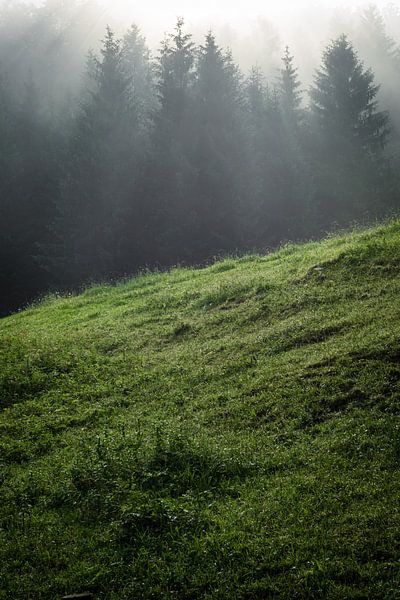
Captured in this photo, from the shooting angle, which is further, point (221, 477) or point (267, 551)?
point (221, 477)

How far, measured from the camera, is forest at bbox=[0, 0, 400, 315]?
3262 centimetres

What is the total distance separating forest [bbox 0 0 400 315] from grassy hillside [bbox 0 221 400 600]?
1548 centimetres

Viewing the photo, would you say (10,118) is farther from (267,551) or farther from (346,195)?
(267,551)

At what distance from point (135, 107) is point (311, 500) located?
3639 centimetres

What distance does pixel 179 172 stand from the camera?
33.5 m

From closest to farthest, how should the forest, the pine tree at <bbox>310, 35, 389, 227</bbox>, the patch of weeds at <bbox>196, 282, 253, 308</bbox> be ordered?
the patch of weeds at <bbox>196, 282, 253, 308</bbox> → the forest → the pine tree at <bbox>310, 35, 389, 227</bbox>

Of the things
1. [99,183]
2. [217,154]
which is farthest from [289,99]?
[99,183]

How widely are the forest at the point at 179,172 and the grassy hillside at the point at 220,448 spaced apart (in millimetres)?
15484

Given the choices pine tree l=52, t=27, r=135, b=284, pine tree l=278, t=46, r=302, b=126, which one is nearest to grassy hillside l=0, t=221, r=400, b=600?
pine tree l=52, t=27, r=135, b=284

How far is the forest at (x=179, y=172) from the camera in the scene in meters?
32.6

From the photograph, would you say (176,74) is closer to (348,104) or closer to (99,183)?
(99,183)

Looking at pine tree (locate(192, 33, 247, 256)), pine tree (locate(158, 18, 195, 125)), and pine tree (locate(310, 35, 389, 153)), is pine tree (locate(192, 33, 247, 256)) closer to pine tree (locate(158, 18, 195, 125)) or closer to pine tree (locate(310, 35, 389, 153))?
pine tree (locate(158, 18, 195, 125))

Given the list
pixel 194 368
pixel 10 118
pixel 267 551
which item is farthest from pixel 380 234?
pixel 10 118

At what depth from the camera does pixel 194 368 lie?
430 inches
